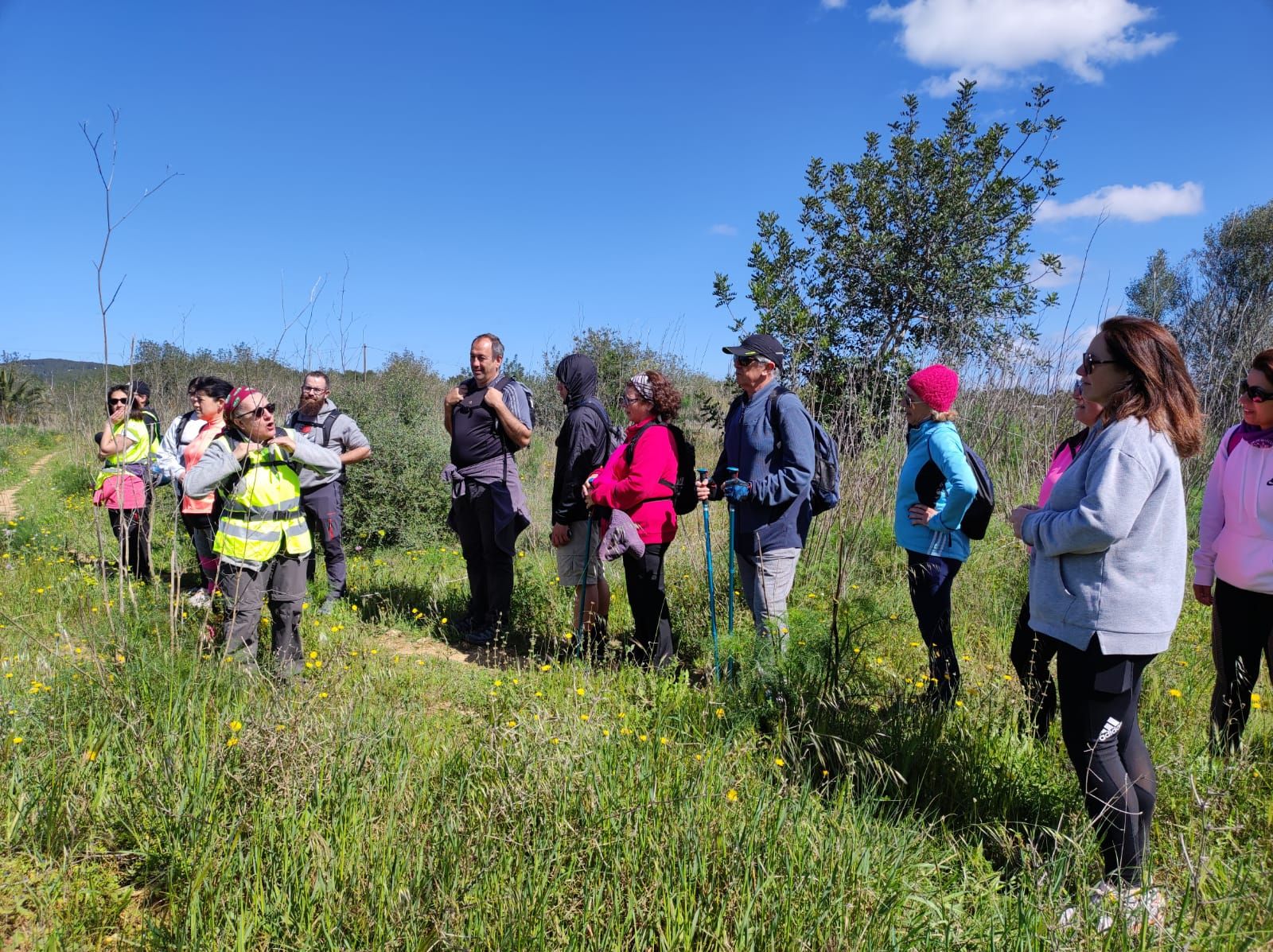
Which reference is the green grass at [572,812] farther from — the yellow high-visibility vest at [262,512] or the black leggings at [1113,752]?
the yellow high-visibility vest at [262,512]

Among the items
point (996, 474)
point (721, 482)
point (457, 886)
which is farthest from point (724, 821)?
point (996, 474)

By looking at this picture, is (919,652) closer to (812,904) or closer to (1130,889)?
(1130,889)

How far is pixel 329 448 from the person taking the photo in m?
5.38

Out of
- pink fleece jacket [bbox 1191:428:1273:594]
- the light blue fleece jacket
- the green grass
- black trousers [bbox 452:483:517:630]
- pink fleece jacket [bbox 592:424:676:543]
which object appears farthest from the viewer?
black trousers [bbox 452:483:517:630]

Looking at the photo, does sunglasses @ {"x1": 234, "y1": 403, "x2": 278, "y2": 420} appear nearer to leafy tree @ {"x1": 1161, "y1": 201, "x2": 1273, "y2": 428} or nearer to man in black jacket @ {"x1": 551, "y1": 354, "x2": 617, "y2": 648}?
man in black jacket @ {"x1": 551, "y1": 354, "x2": 617, "y2": 648}

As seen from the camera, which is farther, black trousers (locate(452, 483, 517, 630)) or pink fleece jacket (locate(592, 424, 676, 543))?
black trousers (locate(452, 483, 517, 630))

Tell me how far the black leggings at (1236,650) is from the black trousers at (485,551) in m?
3.75

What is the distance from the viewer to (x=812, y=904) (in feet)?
6.43

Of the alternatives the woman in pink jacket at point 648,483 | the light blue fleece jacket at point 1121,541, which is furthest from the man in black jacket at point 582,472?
the light blue fleece jacket at point 1121,541

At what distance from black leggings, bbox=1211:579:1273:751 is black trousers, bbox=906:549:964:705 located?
39.1 inches

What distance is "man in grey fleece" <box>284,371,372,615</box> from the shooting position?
17.7 feet

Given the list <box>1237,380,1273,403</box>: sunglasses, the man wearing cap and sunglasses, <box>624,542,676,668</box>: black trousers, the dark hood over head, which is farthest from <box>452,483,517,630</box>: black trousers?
<box>1237,380,1273,403</box>: sunglasses

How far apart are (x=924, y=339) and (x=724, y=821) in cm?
632

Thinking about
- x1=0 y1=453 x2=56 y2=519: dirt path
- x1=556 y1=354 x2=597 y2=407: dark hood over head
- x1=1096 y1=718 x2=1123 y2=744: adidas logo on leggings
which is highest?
x1=556 y1=354 x2=597 y2=407: dark hood over head
